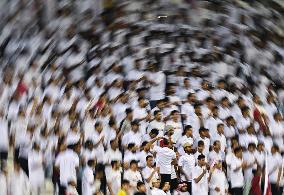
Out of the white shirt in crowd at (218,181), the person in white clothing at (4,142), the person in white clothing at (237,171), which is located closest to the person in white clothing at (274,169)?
the person in white clothing at (237,171)

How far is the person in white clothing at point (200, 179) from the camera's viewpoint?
18.0 metres

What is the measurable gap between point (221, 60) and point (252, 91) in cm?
155

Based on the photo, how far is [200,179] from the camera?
59.3ft

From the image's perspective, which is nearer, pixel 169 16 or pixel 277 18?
pixel 277 18

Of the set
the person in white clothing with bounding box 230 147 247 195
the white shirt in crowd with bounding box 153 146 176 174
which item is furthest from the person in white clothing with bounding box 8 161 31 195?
the white shirt in crowd with bounding box 153 146 176 174

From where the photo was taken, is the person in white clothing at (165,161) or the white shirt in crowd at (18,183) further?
the person in white clothing at (165,161)

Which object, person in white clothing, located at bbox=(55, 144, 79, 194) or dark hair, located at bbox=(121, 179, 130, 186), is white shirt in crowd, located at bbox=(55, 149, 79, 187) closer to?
person in white clothing, located at bbox=(55, 144, 79, 194)

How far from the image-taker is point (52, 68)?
696 inches

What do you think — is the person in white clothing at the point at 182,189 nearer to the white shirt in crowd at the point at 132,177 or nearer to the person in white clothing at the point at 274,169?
the white shirt in crowd at the point at 132,177

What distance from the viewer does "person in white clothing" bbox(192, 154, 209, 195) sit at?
59.2 ft

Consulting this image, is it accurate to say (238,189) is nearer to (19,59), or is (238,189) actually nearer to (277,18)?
(277,18)

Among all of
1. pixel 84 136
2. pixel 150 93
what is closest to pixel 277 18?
pixel 84 136

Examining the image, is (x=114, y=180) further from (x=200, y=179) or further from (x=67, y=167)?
(x=200, y=179)

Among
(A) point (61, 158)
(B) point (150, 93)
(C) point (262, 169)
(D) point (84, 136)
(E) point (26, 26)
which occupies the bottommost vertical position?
(B) point (150, 93)
